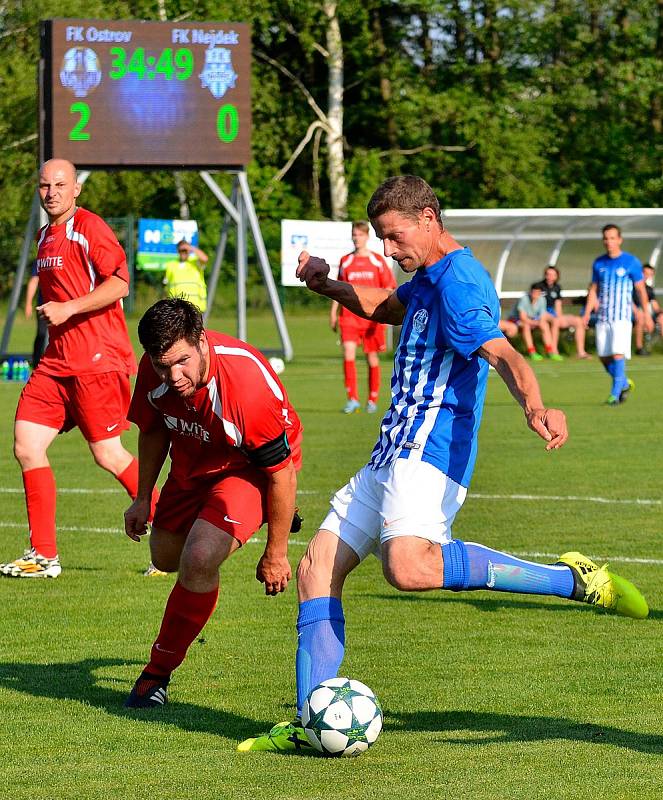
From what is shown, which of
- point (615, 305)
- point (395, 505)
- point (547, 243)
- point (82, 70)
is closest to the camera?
point (395, 505)

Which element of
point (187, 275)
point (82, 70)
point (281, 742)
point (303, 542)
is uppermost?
point (82, 70)

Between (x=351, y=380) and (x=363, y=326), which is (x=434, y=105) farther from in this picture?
(x=351, y=380)

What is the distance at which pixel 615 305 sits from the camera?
17.5m

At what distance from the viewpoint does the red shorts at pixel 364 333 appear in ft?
55.7

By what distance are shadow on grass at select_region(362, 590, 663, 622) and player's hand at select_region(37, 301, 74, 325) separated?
6.69ft

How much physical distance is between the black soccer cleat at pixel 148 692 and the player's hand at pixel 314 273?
149cm

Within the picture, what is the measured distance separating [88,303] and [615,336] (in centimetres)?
1074

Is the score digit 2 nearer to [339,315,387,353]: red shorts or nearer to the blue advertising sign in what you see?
[339,315,387,353]: red shorts

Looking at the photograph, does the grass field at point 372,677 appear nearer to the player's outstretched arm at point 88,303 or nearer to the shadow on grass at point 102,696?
the shadow on grass at point 102,696

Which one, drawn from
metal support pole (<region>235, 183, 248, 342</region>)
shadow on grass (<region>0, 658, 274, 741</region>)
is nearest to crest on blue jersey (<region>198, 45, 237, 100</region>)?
metal support pole (<region>235, 183, 248, 342</region>)

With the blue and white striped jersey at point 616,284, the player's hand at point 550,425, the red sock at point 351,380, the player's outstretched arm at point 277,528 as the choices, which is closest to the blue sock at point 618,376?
the blue and white striped jersey at point 616,284

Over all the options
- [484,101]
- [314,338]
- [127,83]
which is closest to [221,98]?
[127,83]

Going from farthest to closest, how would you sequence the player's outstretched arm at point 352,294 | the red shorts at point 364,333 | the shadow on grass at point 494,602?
the red shorts at point 364,333 → the shadow on grass at point 494,602 → the player's outstretched arm at point 352,294

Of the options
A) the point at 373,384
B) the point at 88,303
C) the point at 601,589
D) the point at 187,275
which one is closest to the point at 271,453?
the point at 601,589
